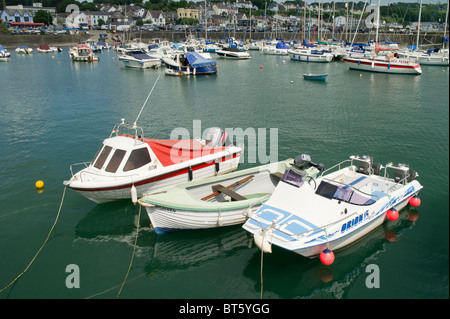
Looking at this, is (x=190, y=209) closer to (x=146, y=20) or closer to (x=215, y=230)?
(x=215, y=230)

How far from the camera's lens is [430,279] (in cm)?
1175

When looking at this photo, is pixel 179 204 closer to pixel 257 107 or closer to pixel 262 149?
pixel 262 149

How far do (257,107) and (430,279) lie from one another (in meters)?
27.0

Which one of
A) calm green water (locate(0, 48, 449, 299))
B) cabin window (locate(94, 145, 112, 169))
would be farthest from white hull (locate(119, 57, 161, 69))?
cabin window (locate(94, 145, 112, 169))

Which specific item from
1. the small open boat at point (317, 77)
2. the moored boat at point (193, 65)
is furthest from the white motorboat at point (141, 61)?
the small open boat at point (317, 77)

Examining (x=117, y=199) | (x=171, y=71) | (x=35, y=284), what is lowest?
(x=35, y=284)

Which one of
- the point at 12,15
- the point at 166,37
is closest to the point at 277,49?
the point at 166,37

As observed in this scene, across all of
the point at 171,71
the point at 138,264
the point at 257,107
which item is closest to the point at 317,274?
the point at 138,264

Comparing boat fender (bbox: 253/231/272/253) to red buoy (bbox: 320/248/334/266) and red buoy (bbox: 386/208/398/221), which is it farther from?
red buoy (bbox: 386/208/398/221)

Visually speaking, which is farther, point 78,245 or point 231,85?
point 231,85

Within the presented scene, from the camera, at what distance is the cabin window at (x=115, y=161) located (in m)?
15.7

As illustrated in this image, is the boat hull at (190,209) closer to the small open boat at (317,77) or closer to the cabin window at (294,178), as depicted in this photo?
the cabin window at (294,178)

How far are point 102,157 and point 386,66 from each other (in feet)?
174

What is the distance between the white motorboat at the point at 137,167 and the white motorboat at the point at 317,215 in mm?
5106
